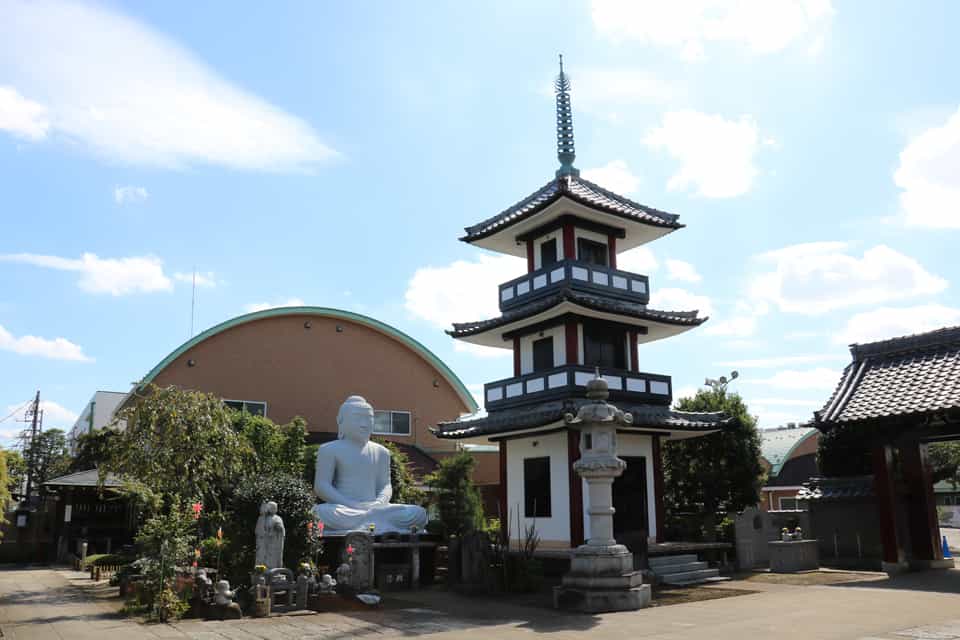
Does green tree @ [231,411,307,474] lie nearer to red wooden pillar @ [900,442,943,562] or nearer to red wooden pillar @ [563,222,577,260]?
red wooden pillar @ [563,222,577,260]

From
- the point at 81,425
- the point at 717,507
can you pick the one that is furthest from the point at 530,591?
the point at 81,425

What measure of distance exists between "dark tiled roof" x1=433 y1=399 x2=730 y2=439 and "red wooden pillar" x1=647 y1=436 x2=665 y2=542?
129cm

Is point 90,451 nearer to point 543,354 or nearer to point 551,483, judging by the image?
point 543,354

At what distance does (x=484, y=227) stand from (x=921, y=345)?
1310 cm

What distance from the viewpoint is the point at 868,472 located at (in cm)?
2870

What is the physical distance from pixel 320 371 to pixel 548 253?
15.7 metres

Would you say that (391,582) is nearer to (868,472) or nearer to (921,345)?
(921,345)

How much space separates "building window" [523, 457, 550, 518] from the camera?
73.5ft

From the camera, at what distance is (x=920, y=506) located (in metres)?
19.9

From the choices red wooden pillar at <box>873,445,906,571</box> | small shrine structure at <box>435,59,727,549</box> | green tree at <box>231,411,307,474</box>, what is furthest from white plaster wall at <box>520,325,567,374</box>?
red wooden pillar at <box>873,445,906,571</box>

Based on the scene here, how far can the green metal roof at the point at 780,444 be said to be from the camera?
45.7 m

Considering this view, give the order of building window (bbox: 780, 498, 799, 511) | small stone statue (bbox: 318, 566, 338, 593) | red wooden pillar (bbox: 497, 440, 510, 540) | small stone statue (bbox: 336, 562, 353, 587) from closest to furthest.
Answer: small stone statue (bbox: 318, 566, 338, 593), small stone statue (bbox: 336, 562, 353, 587), red wooden pillar (bbox: 497, 440, 510, 540), building window (bbox: 780, 498, 799, 511)

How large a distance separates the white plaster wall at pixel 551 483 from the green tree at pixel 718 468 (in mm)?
6009

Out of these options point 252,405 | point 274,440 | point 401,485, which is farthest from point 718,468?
point 252,405
